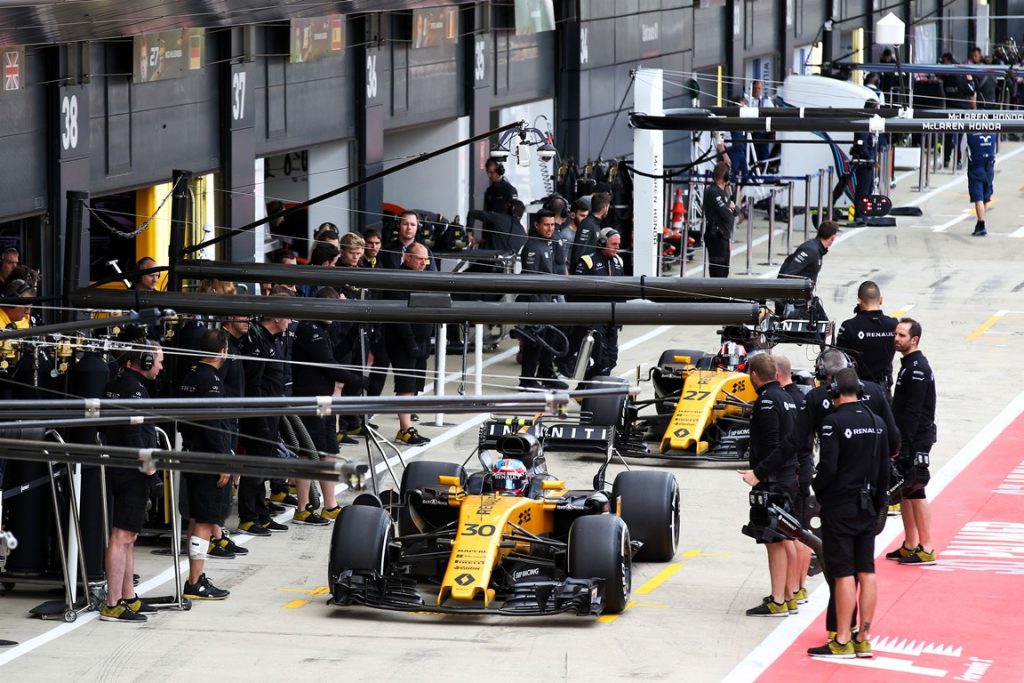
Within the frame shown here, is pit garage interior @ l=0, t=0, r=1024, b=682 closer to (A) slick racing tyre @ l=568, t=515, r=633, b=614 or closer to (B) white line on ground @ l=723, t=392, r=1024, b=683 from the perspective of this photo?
(B) white line on ground @ l=723, t=392, r=1024, b=683

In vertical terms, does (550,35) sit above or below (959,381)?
above

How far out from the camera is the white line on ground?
1124 cm

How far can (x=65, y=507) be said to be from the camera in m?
12.8

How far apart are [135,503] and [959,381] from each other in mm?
10946

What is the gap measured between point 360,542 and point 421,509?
1.03 metres

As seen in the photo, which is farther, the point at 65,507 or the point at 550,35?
the point at 550,35

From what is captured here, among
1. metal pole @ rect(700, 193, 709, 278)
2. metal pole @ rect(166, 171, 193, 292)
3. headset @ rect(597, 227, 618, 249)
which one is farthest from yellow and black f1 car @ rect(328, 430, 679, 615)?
metal pole @ rect(700, 193, 709, 278)

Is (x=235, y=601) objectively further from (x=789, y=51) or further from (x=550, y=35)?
(x=789, y=51)

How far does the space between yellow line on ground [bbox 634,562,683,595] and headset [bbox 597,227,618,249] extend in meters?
6.47

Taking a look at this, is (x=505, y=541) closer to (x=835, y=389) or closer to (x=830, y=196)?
(x=835, y=389)

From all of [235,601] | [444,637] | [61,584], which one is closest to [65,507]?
[61,584]

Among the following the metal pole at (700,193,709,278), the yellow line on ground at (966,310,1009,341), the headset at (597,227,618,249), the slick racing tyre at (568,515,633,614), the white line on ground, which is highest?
the headset at (597,227,618,249)

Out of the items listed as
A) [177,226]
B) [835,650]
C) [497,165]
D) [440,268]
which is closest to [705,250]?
[497,165]

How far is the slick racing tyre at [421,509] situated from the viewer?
42.7 ft
